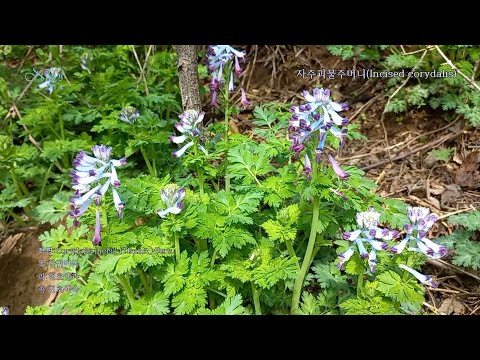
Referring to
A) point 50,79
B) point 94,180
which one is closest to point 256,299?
point 94,180

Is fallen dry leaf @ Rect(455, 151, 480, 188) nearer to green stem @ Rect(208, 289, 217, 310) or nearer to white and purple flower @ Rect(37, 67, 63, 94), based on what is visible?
green stem @ Rect(208, 289, 217, 310)

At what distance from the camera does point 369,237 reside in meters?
1.66

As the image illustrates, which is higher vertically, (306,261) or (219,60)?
(219,60)

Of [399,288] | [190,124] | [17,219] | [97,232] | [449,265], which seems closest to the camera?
[399,288]

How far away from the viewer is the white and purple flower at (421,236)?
1.65 meters

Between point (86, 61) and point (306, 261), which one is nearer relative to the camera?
point (306, 261)

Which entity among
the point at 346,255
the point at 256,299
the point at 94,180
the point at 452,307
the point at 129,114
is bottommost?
the point at 452,307

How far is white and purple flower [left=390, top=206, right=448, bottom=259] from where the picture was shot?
5.41ft

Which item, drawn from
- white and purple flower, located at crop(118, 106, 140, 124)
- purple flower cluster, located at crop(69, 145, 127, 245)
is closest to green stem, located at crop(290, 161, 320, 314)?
purple flower cluster, located at crop(69, 145, 127, 245)

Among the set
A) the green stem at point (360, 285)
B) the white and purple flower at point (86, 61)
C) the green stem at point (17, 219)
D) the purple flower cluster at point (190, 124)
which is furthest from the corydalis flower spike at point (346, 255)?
the white and purple flower at point (86, 61)

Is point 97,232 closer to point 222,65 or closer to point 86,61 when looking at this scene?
point 222,65

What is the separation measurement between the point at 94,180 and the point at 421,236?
1.26 metres

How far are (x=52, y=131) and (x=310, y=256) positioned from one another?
1.74 metres
